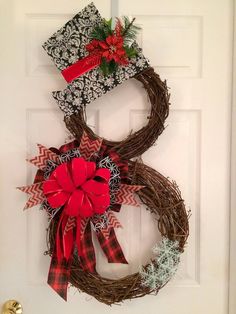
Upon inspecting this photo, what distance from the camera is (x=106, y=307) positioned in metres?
1.19

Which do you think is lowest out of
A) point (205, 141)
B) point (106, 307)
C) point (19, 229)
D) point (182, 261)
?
point (106, 307)

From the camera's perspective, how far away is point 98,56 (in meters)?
1.04

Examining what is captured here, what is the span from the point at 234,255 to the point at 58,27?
0.95m

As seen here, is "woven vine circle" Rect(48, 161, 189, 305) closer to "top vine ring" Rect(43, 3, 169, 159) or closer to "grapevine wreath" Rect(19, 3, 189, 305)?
"grapevine wreath" Rect(19, 3, 189, 305)

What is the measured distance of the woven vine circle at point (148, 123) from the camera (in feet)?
3.52

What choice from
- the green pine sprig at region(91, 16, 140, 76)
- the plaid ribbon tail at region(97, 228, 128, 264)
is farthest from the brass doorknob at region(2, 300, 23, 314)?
the green pine sprig at region(91, 16, 140, 76)

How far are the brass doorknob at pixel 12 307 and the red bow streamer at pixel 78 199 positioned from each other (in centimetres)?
19

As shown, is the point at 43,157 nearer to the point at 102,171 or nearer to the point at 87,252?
the point at 102,171

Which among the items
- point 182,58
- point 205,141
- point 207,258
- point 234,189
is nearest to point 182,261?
point 207,258

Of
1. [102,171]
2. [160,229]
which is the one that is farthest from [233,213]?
[102,171]

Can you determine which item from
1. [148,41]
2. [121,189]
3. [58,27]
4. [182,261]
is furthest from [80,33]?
[182,261]

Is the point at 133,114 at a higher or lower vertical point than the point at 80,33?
lower

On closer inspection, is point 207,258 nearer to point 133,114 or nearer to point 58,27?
point 133,114

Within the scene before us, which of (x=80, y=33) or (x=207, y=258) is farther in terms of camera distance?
(x=207, y=258)
